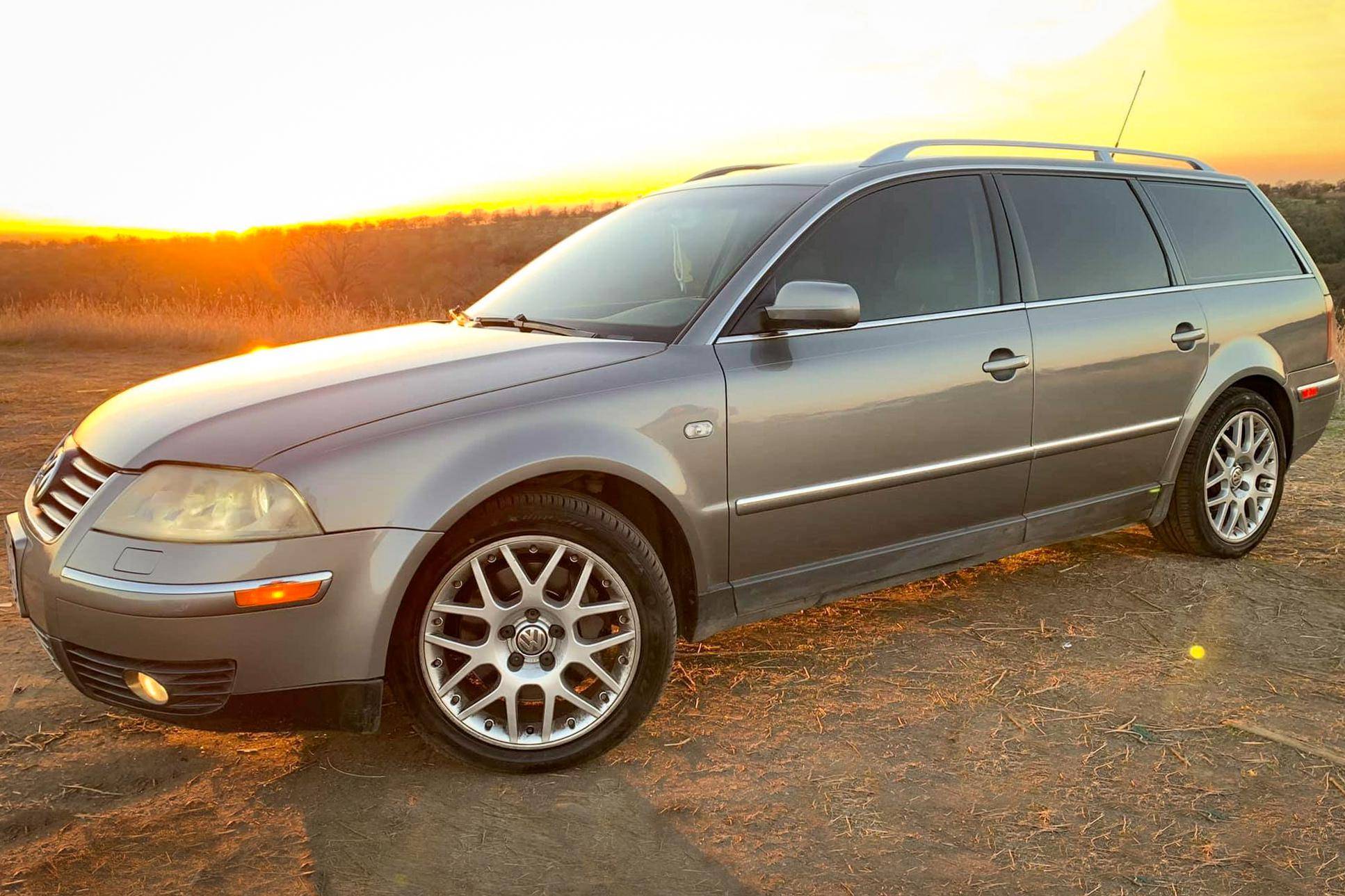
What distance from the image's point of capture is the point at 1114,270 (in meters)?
4.53

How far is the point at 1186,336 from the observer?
4.64m

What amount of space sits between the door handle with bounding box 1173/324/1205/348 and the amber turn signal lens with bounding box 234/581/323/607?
142 inches

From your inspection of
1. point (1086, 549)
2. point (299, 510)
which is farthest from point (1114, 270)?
point (299, 510)

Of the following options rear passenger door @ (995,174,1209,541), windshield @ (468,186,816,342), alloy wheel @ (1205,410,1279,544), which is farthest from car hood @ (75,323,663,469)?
alloy wheel @ (1205,410,1279,544)

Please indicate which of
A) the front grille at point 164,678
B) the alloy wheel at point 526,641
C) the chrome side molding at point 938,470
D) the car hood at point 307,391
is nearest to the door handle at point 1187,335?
the chrome side molding at point 938,470

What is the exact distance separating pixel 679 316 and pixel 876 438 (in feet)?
2.52

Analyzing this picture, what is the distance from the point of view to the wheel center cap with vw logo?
3.07m

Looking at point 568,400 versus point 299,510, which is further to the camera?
point 568,400

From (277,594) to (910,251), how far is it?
244 centimetres

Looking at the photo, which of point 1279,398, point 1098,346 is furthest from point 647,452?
point 1279,398

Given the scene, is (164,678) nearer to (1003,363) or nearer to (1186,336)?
(1003,363)

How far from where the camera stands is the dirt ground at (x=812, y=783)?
256cm

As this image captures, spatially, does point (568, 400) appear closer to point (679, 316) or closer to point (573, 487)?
point (573, 487)

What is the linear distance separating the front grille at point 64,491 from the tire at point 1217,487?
4.21 metres
